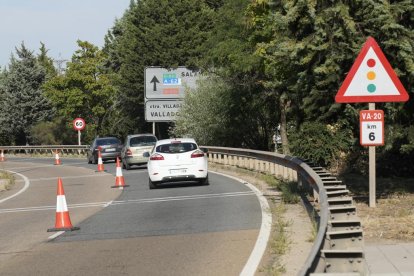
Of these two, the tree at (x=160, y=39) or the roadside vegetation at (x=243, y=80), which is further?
the tree at (x=160, y=39)

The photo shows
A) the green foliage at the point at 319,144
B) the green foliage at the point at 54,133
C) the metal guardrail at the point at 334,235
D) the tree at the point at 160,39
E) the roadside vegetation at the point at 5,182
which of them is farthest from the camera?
the green foliage at the point at 54,133

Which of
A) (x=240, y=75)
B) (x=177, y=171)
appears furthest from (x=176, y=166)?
(x=240, y=75)

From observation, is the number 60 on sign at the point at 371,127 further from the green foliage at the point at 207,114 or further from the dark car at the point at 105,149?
the dark car at the point at 105,149

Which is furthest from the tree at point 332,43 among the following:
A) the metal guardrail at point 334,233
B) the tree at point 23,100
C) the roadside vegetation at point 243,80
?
the tree at point 23,100

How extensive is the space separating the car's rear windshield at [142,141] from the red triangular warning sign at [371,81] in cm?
2169

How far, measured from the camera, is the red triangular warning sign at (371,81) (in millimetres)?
10469

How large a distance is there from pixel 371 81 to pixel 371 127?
0.71 meters

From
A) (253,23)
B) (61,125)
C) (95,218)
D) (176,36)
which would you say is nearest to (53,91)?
(61,125)

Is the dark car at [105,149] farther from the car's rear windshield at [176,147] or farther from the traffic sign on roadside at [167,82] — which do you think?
the car's rear windshield at [176,147]

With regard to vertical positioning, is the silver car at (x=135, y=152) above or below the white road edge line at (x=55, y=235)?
above

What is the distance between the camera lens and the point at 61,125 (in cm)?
7212

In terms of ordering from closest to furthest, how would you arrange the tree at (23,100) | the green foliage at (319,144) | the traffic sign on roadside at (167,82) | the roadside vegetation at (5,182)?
the green foliage at (319,144)
the roadside vegetation at (5,182)
the traffic sign on roadside at (167,82)
the tree at (23,100)

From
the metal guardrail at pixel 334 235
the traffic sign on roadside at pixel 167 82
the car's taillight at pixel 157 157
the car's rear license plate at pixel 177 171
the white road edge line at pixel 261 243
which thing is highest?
the traffic sign on roadside at pixel 167 82

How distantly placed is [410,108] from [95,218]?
637 centimetres
